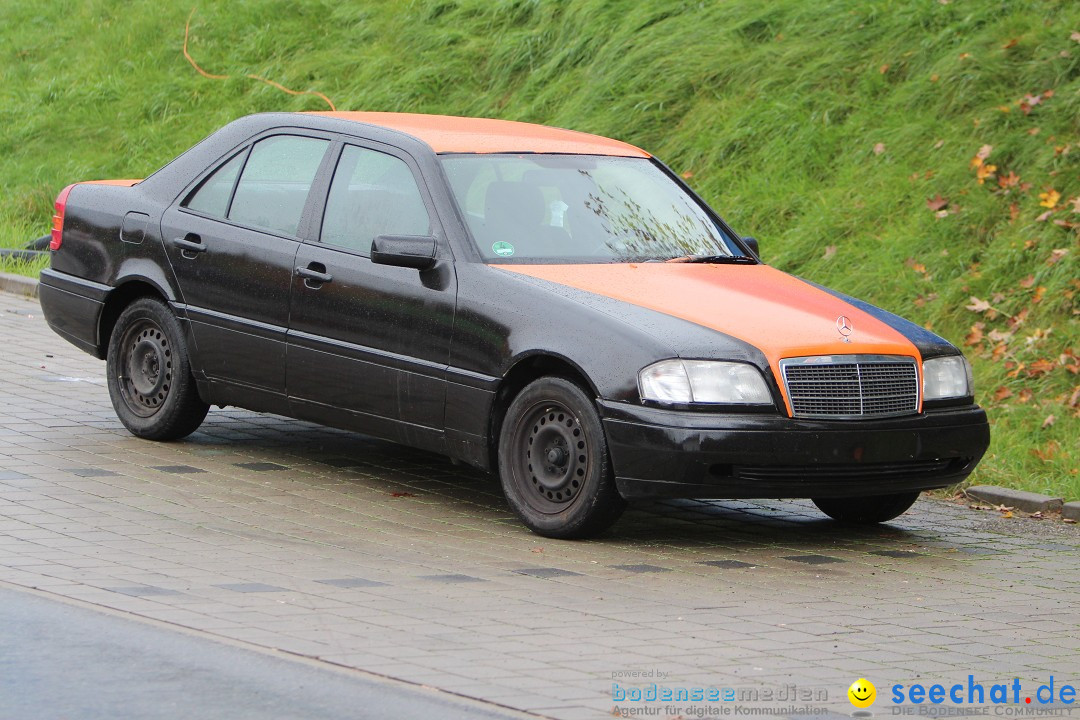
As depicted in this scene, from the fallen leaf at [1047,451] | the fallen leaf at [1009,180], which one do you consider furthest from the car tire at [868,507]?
the fallen leaf at [1009,180]

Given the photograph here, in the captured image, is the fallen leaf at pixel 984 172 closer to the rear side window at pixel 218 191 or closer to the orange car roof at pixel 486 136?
the orange car roof at pixel 486 136

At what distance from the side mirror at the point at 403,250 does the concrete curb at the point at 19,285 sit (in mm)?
8436

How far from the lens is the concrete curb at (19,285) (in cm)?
1588

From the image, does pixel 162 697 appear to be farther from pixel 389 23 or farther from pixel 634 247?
pixel 389 23

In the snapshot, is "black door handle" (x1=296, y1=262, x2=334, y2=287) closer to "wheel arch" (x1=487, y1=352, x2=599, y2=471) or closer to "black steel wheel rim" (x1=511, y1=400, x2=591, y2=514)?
"wheel arch" (x1=487, y1=352, x2=599, y2=471)

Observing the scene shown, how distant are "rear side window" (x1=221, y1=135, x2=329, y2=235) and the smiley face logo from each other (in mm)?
4390

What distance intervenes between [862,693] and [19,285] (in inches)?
476

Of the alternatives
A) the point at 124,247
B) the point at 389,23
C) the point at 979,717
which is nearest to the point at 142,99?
the point at 389,23

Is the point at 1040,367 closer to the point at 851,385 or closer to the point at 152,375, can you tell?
the point at 851,385

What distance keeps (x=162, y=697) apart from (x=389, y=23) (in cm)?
1670

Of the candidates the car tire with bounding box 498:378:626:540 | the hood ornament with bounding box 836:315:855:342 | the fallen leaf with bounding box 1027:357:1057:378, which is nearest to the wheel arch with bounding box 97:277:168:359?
the car tire with bounding box 498:378:626:540

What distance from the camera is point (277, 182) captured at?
366 inches

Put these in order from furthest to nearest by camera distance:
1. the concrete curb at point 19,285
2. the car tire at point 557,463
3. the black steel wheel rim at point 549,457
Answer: the concrete curb at point 19,285 < the black steel wheel rim at point 549,457 < the car tire at point 557,463

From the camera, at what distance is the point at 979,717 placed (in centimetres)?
539
